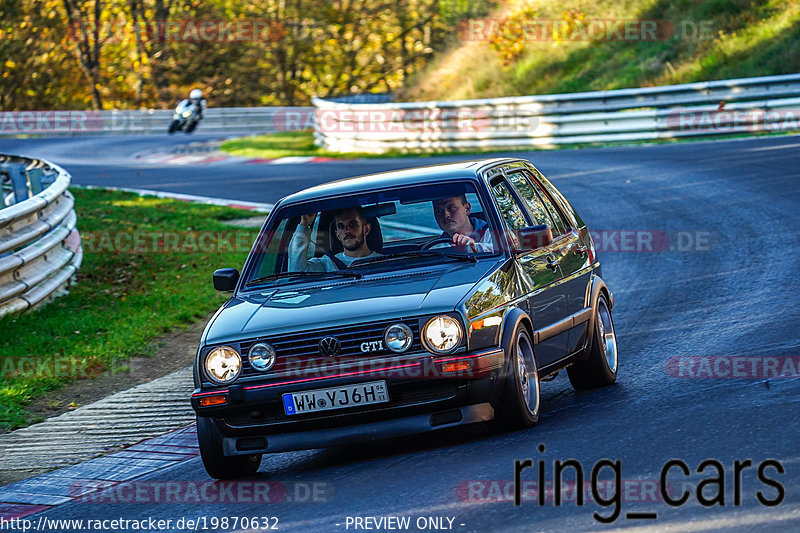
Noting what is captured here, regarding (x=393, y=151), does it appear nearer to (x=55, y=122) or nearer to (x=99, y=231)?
(x=99, y=231)

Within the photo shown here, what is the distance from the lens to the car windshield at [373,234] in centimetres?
716

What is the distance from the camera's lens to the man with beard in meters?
7.37

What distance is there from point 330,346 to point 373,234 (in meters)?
1.36

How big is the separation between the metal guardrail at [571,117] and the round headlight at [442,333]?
17785 mm

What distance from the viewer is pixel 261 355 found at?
20.8 feet

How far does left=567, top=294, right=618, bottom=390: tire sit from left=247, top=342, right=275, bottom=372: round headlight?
226cm

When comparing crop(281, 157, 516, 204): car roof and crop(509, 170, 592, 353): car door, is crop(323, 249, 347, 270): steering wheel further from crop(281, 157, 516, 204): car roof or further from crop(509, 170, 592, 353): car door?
crop(509, 170, 592, 353): car door

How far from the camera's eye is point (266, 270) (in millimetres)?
7434

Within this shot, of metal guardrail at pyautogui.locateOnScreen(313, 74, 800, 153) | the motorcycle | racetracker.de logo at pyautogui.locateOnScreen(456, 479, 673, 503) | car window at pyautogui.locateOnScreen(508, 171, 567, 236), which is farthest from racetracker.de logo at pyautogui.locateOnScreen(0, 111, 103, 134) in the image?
racetracker.de logo at pyautogui.locateOnScreen(456, 479, 673, 503)

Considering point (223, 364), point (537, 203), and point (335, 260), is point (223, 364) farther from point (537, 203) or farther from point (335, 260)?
point (537, 203)

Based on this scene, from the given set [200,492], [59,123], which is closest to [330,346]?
[200,492]

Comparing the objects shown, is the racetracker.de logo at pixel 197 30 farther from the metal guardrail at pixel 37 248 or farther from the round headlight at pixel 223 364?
the round headlight at pixel 223 364

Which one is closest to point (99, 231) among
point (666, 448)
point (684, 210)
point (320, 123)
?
point (684, 210)

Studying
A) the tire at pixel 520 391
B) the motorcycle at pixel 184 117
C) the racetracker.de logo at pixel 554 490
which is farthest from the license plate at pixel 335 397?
the motorcycle at pixel 184 117
